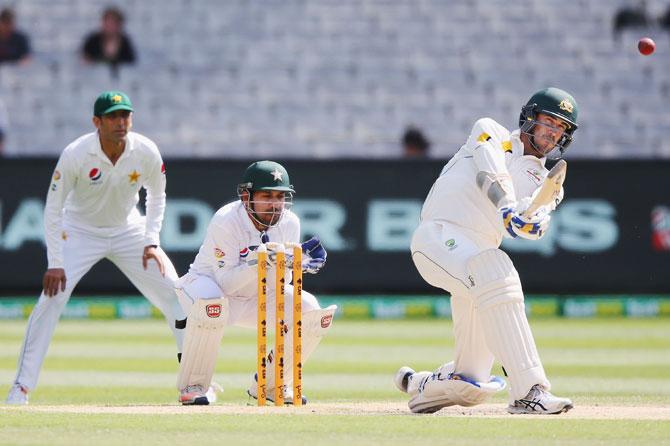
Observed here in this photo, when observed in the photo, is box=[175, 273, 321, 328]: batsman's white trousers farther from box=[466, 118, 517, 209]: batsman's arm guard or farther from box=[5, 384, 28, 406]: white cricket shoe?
box=[466, 118, 517, 209]: batsman's arm guard

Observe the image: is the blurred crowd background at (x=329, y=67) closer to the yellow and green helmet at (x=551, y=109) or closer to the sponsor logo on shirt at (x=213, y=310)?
the sponsor logo on shirt at (x=213, y=310)

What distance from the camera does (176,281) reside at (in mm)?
6391

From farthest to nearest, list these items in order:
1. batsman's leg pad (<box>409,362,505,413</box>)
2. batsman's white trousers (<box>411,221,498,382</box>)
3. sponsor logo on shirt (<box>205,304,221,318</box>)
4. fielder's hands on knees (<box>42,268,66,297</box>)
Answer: fielder's hands on knees (<box>42,268,66,297</box>) → sponsor logo on shirt (<box>205,304,221,318</box>) → batsman's leg pad (<box>409,362,505,413</box>) → batsman's white trousers (<box>411,221,498,382</box>)

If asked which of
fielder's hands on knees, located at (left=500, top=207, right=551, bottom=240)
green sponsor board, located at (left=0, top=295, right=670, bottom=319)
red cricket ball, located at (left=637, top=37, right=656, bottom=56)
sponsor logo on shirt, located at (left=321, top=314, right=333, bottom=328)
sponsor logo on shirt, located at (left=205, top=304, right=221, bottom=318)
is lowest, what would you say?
green sponsor board, located at (left=0, top=295, right=670, bottom=319)

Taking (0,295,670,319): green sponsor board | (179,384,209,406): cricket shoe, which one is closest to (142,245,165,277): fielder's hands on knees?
(179,384,209,406): cricket shoe

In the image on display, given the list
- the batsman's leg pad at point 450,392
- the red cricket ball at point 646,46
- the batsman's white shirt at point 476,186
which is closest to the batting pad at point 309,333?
the batsman's leg pad at point 450,392

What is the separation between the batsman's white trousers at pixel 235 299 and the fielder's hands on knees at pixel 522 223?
3.73ft

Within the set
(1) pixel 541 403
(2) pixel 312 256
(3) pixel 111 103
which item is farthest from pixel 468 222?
(3) pixel 111 103

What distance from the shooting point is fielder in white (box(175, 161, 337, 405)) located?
236 inches

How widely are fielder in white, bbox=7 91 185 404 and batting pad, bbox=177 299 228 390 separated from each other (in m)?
0.55

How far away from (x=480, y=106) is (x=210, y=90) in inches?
111

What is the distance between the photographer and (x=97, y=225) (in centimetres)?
692

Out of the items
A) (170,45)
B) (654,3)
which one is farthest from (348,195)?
(654,3)

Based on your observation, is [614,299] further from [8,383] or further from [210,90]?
[8,383]
